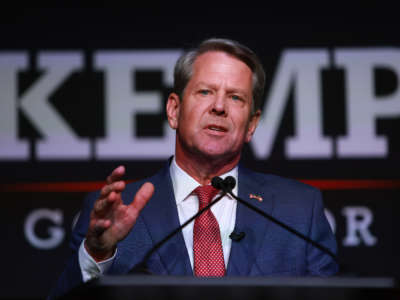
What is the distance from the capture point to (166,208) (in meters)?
2.01

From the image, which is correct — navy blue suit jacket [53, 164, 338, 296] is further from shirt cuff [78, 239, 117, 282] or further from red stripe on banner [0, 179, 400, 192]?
red stripe on banner [0, 179, 400, 192]

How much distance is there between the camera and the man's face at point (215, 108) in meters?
2.08

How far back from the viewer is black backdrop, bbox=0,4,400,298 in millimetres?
3008

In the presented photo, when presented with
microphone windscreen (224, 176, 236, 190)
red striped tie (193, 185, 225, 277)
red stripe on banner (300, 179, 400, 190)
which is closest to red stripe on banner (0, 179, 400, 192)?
red stripe on banner (300, 179, 400, 190)

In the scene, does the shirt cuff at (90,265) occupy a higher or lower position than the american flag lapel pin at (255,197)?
lower

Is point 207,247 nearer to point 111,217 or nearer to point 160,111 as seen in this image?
point 111,217

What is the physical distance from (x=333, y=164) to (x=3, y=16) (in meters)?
1.85

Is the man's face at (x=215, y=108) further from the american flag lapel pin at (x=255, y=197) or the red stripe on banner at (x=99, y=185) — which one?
the red stripe on banner at (x=99, y=185)

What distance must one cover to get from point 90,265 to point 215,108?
736mm

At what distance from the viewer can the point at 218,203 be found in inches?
80.4

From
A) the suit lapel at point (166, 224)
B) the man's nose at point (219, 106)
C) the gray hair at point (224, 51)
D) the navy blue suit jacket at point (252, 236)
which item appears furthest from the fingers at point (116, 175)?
the gray hair at point (224, 51)

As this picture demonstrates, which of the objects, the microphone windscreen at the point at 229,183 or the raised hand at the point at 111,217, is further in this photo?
the microphone windscreen at the point at 229,183

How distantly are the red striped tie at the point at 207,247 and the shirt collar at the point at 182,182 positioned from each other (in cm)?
11

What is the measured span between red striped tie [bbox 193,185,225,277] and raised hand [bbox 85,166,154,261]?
0.38 m
